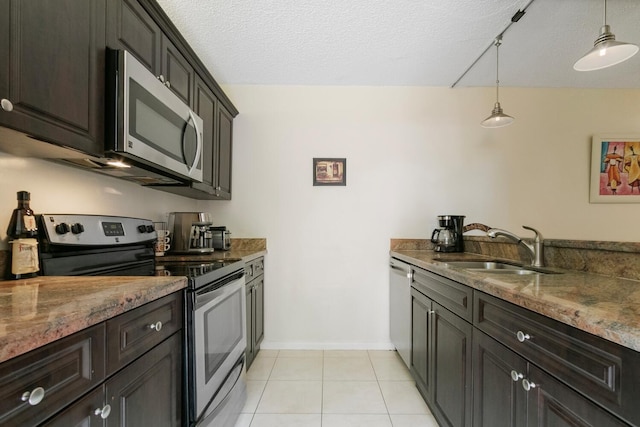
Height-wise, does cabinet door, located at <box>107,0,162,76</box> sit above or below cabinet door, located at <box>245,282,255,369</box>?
above

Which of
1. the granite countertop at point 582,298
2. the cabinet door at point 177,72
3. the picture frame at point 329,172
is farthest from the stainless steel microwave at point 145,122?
the granite countertop at point 582,298

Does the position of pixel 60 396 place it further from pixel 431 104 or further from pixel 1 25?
pixel 431 104

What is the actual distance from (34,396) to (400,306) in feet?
7.15

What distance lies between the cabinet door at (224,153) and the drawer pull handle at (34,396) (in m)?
1.92

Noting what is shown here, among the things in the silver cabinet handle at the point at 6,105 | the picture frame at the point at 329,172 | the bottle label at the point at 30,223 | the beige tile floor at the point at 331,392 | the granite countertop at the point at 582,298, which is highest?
the picture frame at the point at 329,172

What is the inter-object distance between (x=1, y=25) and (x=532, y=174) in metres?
3.58

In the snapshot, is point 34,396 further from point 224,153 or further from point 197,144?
point 224,153

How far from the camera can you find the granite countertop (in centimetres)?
60

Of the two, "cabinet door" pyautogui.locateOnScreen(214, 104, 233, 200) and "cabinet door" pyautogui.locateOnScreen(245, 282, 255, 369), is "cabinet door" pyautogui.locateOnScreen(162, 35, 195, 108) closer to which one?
"cabinet door" pyautogui.locateOnScreen(214, 104, 233, 200)

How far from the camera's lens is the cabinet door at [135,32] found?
118cm

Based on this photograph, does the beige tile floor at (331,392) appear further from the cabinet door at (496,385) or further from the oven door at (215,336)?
the cabinet door at (496,385)

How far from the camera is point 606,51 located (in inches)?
54.2

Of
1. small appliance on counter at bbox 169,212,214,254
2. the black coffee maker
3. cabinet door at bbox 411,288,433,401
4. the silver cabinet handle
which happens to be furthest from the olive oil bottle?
the black coffee maker

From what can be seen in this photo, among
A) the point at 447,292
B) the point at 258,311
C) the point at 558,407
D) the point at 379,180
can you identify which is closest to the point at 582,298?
the point at 558,407
